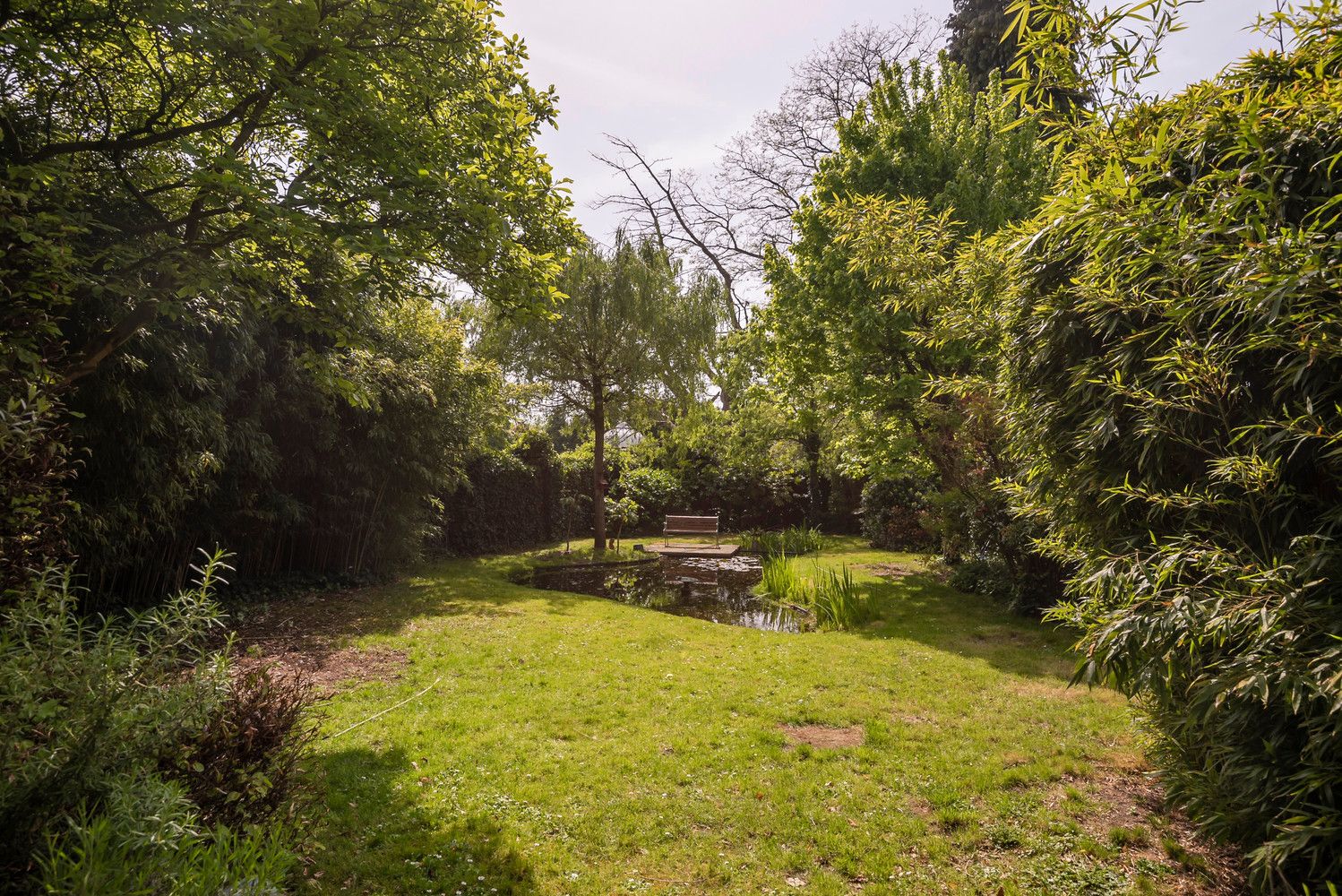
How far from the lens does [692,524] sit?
54.2 feet

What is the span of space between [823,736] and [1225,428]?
3299mm

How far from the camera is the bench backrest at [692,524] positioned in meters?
16.3

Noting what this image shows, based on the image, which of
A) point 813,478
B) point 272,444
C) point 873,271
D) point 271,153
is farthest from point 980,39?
point 272,444

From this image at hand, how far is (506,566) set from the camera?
13461 mm

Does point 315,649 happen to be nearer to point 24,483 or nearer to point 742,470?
point 24,483

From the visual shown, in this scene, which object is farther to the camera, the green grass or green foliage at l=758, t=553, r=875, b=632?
green foliage at l=758, t=553, r=875, b=632

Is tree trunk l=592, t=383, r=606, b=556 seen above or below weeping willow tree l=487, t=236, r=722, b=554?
below

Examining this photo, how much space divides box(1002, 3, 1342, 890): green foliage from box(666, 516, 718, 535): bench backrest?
42.6 ft

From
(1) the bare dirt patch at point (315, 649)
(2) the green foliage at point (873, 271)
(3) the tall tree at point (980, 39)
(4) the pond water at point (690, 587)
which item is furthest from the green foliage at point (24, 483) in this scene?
(3) the tall tree at point (980, 39)

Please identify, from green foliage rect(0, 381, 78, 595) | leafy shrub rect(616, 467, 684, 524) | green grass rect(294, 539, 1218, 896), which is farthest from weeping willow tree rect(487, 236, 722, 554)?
green foliage rect(0, 381, 78, 595)

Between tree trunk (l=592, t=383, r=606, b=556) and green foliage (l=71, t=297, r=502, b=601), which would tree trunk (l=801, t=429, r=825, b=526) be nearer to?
tree trunk (l=592, t=383, r=606, b=556)

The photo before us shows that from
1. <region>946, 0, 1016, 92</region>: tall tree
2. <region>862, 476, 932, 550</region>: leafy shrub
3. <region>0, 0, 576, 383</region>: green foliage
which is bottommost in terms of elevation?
<region>862, 476, 932, 550</region>: leafy shrub

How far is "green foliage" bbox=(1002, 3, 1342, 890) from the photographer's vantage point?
7.36ft

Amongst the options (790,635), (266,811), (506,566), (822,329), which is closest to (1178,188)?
(266,811)
